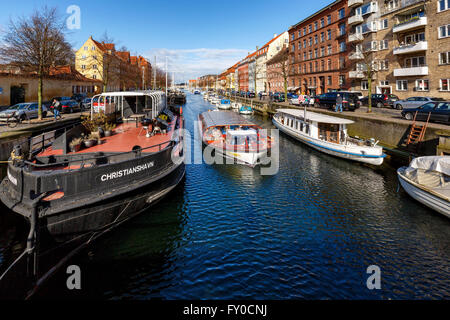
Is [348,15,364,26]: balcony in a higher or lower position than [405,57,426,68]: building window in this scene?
higher

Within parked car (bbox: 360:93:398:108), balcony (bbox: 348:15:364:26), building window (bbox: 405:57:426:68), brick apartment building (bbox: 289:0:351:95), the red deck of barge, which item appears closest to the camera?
the red deck of barge

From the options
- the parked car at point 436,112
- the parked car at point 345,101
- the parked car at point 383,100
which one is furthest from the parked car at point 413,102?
the parked car at point 436,112

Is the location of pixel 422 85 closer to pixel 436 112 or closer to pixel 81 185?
pixel 436 112

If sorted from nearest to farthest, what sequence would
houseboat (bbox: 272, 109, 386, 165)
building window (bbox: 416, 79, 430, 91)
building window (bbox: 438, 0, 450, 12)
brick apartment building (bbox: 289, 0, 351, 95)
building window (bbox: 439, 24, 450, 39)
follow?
houseboat (bbox: 272, 109, 386, 165) < building window (bbox: 438, 0, 450, 12) < building window (bbox: 439, 24, 450, 39) < building window (bbox: 416, 79, 430, 91) < brick apartment building (bbox: 289, 0, 351, 95)

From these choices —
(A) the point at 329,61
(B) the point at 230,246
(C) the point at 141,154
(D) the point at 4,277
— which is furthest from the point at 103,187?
(A) the point at 329,61

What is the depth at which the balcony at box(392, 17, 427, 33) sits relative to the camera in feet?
113

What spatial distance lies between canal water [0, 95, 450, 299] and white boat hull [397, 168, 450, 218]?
1.23 feet

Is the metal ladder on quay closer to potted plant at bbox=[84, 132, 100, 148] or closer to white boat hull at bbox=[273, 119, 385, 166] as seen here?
white boat hull at bbox=[273, 119, 385, 166]

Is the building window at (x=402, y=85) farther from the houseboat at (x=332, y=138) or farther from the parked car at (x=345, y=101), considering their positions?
the houseboat at (x=332, y=138)

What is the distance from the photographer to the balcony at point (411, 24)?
113 ft

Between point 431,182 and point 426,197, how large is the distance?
0.75m

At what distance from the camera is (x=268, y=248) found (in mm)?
9578

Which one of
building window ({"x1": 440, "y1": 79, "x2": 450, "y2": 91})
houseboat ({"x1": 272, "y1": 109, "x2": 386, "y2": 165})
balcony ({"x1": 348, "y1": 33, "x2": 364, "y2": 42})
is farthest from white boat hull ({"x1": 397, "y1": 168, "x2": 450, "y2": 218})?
balcony ({"x1": 348, "y1": 33, "x2": 364, "y2": 42})
